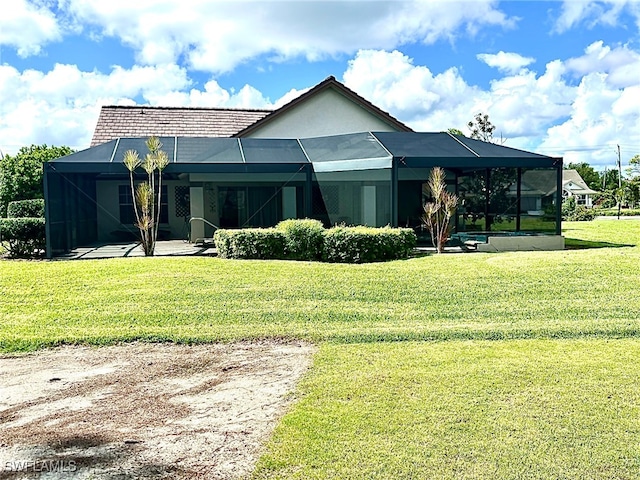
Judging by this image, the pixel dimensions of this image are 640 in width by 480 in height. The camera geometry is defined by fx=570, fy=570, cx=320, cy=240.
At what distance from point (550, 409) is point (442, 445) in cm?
125

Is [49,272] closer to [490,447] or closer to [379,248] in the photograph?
[379,248]

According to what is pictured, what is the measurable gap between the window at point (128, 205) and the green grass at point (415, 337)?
9757 millimetres

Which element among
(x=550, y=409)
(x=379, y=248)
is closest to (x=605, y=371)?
(x=550, y=409)

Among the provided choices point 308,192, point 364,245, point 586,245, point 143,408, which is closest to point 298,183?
point 308,192

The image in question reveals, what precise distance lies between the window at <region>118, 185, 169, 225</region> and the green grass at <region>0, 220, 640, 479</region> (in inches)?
384

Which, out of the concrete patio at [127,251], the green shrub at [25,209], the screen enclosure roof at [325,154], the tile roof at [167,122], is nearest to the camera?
the concrete patio at [127,251]

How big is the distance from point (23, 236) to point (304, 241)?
7.64 m

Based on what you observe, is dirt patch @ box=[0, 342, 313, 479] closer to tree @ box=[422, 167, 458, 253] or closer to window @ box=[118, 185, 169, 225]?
tree @ box=[422, 167, 458, 253]

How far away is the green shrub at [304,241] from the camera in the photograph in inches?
518

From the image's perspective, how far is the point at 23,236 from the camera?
15.0 metres

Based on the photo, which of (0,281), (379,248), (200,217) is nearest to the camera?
(0,281)

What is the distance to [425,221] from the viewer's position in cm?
1581

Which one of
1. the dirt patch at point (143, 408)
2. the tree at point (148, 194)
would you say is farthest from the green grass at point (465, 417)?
the tree at point (148, 194)

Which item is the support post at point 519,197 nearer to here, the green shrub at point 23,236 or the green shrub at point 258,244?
the green shrub at point 258,244
